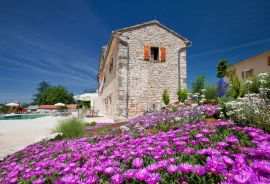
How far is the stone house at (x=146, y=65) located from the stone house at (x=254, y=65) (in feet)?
30.2

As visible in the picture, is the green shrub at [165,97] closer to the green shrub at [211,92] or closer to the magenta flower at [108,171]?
the green shrub at [211,92]

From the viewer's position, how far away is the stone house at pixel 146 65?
11.0 metres

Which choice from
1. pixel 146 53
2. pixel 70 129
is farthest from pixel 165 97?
pixel 70 129

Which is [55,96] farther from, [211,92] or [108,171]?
[108,171]

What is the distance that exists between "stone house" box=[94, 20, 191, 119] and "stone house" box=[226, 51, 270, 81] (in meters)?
9.20

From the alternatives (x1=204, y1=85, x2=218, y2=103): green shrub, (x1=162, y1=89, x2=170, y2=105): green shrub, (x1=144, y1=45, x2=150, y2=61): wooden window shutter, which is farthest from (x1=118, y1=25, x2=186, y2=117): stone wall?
(x1=204, y1=85, x2=218, y2=103): green shrub

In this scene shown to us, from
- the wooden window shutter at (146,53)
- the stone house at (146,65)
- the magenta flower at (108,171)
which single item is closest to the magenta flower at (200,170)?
the magenta flower at (108,171)

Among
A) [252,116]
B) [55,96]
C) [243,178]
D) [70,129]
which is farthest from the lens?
[55,96]

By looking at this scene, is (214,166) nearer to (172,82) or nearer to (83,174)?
(83,174)

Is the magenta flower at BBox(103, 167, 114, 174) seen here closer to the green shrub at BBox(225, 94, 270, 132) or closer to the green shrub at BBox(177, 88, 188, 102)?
the green shrub at BBox(225, 94, 270, 132)

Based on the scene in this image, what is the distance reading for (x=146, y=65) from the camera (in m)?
11.7

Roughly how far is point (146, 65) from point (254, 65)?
15.2 m

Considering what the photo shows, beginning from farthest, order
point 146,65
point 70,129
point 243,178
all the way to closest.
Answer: point 146,65 < point 70,129 < point 243,178

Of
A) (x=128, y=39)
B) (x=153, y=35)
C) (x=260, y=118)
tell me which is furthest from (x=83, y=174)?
(x=153, y=35)
